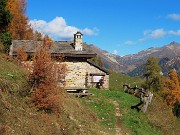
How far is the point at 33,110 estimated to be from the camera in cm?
1656

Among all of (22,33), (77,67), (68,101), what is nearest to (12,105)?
(68,101)

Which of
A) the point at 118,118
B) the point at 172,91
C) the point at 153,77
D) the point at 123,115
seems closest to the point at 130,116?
the point at 123,115

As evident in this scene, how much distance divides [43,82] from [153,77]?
6232 centimetres

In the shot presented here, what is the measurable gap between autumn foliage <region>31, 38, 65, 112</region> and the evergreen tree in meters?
59.2

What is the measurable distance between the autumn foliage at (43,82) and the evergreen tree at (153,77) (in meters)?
59.2

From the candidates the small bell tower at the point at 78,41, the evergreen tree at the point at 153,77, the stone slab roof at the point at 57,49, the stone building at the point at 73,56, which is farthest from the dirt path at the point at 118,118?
the evergreen tree at the point at 153,77

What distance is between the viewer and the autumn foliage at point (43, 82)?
17.0 m

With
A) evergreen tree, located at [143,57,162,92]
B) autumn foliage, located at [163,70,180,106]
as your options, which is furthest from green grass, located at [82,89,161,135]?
autumn foliage, located at [163,70,180,106]

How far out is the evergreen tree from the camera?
7456 cm

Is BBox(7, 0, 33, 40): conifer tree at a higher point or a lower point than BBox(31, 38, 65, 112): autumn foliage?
higher

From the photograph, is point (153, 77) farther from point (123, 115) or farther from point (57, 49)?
point (123, 115)

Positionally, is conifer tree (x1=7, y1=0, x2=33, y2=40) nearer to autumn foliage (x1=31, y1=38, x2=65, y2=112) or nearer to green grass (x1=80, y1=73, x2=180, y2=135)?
green grass (x1=80, y1=73, x2=180, y2=135)

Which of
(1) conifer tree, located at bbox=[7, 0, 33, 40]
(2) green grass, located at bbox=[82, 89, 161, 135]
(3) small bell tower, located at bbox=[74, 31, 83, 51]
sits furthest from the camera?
(1) conifer tree, located at bbox=[7, 0, 33, 40]

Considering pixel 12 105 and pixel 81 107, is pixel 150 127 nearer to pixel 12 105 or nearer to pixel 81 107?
pixel 81 107
